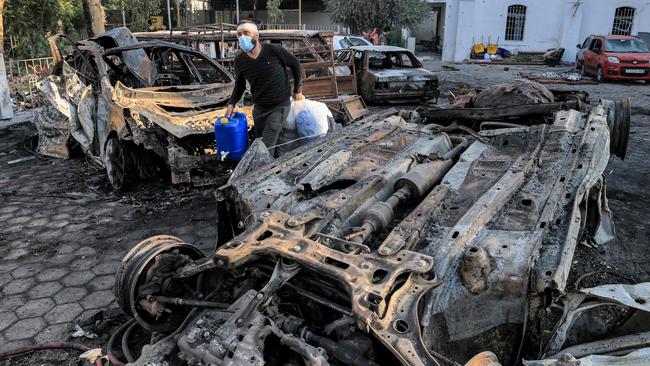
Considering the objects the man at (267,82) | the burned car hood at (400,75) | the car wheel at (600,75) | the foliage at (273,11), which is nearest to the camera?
the man at (267,82)

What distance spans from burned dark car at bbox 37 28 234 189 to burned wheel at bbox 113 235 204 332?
2676 mm

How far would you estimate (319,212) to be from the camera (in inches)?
116

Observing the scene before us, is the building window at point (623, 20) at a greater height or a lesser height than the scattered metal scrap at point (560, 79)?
greater

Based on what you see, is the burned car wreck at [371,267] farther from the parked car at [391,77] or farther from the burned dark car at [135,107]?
the parked car at [391,77]

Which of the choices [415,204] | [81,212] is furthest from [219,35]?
[415,204]

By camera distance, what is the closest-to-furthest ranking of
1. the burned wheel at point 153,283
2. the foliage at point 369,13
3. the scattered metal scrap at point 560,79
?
1. the burned wheel at point 153,283
2. the scattered metal scrap at point 560,79
3. the foliage at point 369,13

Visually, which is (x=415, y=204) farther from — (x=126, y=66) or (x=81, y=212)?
(x=126, y=66)

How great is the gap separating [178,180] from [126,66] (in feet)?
7.78

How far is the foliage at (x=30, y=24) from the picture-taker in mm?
15977

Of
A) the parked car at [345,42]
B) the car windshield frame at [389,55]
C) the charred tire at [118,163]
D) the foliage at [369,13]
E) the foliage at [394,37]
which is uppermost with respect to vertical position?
the foliage at [369,13]

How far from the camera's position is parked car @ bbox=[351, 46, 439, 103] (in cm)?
1111

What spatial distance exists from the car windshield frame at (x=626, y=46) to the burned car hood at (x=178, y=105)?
1515 cm

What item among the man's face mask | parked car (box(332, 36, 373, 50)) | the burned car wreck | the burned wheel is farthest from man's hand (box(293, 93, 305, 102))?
parked car (box(332, 36, 373, 50))

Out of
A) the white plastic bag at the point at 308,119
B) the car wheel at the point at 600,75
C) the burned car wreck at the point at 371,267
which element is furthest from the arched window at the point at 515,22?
the burned car wreck at the point at 371,267
